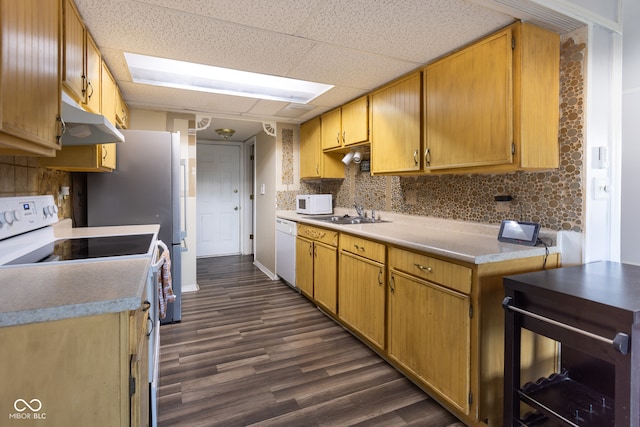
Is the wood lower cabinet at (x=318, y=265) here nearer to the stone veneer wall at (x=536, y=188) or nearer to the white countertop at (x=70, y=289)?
the stone veneer wall at (x=536, y=188)

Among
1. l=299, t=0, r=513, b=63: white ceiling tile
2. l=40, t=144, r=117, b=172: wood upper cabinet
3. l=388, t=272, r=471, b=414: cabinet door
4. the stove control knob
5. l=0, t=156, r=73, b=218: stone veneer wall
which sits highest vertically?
l=299, t=0, r=513, b=63: white ceiling tile

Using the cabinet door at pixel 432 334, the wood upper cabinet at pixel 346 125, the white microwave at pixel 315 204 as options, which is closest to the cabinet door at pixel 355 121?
the wood upper cabinet at pixel 346 125

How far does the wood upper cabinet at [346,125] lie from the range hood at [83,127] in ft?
6.54

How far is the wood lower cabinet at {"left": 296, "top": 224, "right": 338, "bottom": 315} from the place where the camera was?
2975 millimetres

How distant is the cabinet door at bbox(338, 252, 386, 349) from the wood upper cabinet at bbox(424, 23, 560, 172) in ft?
3.06

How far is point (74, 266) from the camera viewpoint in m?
1.28

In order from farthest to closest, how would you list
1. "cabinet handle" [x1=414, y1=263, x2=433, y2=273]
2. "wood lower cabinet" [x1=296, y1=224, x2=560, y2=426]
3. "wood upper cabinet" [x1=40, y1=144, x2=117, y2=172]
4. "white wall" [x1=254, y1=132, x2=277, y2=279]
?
1. "white wall" [x1=254, y1=132, x2=277, y2=279]
2. "wood upper cabinet" [x1=40, y1=144, x2=117, y2=172]
3. "cabinet handle" [x1=414, y1=263, x2=433, y2=273]
4. "wood lower cabinet" [x1=296, y1=224, x2=560, y2=426]

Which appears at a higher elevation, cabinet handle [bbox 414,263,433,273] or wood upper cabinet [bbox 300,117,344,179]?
wood upper cabinet [bbox 300,117,344,179]

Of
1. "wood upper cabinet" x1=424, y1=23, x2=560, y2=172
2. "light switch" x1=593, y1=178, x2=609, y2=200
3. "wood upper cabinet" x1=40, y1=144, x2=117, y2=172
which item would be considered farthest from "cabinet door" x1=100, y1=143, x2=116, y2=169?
"light switch" x1=593, y1=178, x2=609, y2=200

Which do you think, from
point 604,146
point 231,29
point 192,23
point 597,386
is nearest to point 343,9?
point 231,29

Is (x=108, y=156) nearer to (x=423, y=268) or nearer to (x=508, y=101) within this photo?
(x=423, y=268)

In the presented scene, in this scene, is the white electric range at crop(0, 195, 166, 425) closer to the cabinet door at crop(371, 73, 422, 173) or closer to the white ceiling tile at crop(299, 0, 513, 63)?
the white ceiling tile at crop(299, 0, 513, 63)

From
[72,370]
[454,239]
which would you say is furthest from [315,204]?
[72,370]

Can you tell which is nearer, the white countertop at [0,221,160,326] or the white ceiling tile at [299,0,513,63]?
the white countertop at [0,221,160,326]
